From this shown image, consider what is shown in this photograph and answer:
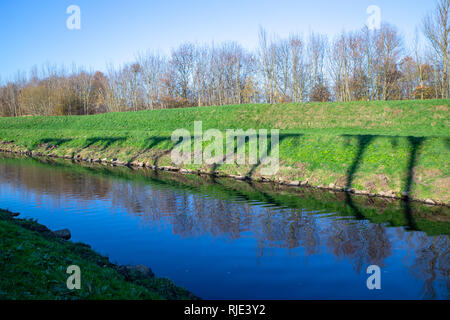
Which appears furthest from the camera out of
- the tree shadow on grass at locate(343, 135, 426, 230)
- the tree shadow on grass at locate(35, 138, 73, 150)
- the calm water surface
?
the tree shadow on grass at locate(35, 138, 73, 150)

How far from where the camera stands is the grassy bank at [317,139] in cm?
1731

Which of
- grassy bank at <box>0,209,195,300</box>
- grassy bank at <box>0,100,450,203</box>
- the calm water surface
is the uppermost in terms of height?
grassy bank at <box>0,100,450,203</box>

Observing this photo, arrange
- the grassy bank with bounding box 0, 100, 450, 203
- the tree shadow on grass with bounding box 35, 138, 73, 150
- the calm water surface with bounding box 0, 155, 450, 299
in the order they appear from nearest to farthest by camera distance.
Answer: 1. the calm water surface with bounding box 0, 155, 450, 299
2. the grassy bank with bounding box 0, 100, 450, 203
3. the tree shadow on grass with bounding box 35, 138, 73, 150

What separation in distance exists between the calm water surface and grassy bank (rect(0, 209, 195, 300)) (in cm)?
107

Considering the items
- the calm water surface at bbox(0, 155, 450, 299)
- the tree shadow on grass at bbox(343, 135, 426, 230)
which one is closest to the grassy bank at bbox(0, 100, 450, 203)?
the tree shadow on grass at bbox(343, 135, 426, 230)

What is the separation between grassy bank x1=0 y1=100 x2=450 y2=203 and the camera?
17.3 m

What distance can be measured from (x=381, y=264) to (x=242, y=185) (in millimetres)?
11697

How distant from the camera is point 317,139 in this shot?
74.6 ft

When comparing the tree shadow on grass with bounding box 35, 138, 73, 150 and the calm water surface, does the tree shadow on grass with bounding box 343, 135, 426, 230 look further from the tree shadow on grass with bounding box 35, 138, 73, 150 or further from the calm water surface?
the tree shadow on grass with bounding box 35, 138, 73, 150

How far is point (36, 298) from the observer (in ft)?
17.8

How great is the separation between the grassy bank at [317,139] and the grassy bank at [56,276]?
1358cm

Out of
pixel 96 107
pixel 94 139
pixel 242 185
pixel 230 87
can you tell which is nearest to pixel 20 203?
pixel 242 185

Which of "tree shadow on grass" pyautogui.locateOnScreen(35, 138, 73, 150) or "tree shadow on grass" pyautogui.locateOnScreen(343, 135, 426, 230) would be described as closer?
"tree shadow on grass" pyautogui.locateOnScreen(343, 135, 426, 230)
